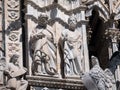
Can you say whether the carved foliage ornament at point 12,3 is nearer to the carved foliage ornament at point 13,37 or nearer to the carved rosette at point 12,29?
the carved rosette at point 12,29

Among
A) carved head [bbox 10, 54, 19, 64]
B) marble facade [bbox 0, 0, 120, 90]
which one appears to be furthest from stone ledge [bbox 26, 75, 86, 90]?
carved head [bbox 10, 54, 19, 64]

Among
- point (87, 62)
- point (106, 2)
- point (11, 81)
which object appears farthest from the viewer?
Result: point (106, 2)

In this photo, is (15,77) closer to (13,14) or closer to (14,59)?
(14,59)

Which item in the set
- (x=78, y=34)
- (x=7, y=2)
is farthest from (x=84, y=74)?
(x=7, y=2)

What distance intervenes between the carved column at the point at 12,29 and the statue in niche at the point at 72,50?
0.92 m

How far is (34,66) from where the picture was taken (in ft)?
48.9

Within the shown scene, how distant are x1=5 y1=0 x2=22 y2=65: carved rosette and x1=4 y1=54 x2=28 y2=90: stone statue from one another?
29.4 inches

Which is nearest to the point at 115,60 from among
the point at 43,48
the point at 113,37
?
the point at 113,37

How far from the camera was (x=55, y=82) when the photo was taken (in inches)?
583

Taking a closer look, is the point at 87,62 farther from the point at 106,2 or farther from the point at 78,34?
the point at 106,2

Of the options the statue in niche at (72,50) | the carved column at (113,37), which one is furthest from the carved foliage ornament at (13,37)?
the carved column at (113,37)

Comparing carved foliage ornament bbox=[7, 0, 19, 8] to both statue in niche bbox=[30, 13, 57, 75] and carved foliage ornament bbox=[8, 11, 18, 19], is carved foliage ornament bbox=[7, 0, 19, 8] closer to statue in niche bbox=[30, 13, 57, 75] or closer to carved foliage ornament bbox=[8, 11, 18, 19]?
carved foliage ornament bbox=[8, 11, 18, 19]

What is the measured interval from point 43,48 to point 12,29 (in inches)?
37.9

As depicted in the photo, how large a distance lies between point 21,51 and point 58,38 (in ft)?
2.60
